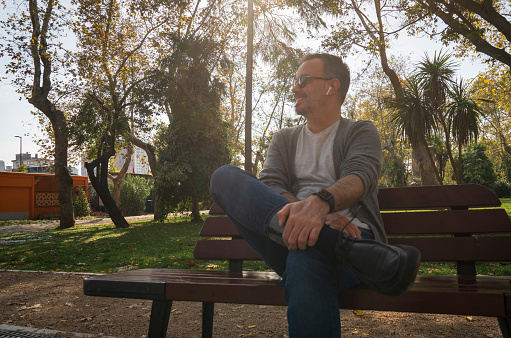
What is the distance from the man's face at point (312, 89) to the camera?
241cm

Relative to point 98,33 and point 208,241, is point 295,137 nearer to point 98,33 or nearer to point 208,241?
point 208,241

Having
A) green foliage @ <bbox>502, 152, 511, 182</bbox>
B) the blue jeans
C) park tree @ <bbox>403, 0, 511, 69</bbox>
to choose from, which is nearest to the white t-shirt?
the blue jeans

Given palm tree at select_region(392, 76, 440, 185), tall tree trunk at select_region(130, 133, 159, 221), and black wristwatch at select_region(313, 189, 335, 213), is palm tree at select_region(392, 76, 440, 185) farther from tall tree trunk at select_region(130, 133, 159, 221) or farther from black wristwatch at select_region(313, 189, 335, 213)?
black wristwatch at select_region(313, 189, 335, 213)

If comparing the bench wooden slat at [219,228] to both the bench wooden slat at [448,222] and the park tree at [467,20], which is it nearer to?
the bench wooden slat at [448,222]

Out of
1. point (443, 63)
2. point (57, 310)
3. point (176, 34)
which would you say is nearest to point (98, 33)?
point (176, 34)

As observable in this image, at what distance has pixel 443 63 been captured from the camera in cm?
1257

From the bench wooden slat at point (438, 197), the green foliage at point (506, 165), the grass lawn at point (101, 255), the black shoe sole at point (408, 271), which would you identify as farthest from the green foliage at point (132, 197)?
the green foliage at point (506, 165)

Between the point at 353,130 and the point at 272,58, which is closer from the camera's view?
the point at 353,130

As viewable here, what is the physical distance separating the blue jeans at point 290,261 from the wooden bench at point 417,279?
123 mm

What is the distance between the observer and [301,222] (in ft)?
5.13

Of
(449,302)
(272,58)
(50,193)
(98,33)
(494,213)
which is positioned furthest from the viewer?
(50,193)

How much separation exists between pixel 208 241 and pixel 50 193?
80.8 ft

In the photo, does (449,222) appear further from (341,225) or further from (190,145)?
(190,145)

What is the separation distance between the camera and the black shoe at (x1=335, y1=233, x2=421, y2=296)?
132cm
